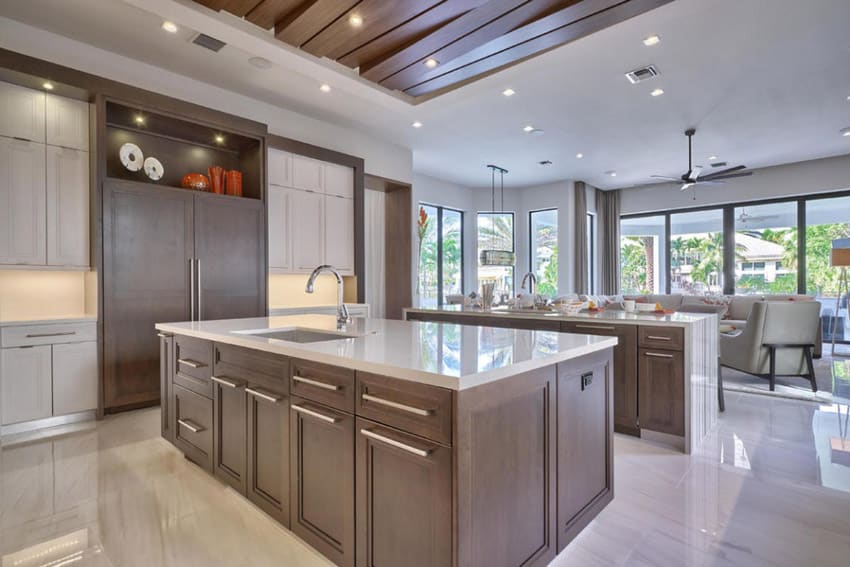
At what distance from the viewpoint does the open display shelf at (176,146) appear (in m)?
3.93

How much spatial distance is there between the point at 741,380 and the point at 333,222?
16.9 ft

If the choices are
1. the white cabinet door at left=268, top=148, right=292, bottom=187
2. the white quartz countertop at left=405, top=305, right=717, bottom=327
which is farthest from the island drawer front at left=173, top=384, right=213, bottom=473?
the white cabinet door at left=268, top=148, right=292, bottom=187

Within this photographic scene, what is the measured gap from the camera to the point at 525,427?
1.49 m

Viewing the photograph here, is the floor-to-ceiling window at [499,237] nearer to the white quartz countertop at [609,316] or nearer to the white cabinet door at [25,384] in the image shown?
the white quartz countertop at [609,316]

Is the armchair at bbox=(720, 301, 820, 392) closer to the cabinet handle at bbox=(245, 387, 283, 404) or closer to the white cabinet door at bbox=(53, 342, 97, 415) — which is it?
the cabinet handle at bbox=(245, 387, 283, 404)

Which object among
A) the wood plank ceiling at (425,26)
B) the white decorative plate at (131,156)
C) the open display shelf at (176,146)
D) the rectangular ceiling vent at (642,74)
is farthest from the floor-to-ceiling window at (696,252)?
the white decorative plate at (131,156)

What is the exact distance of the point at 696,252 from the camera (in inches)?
340

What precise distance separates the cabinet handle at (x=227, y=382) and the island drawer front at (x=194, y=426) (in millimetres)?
158

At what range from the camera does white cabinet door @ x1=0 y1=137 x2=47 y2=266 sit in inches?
128

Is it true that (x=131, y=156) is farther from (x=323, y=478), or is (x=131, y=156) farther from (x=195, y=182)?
(x=323, y=478)

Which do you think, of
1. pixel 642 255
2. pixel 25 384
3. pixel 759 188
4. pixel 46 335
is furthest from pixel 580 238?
pixel 25 384

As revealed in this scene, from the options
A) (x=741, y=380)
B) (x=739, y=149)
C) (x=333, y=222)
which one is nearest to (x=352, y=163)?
(x=333, y=222)

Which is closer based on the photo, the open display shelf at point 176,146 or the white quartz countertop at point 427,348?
the white quartz countertop at point 427,348

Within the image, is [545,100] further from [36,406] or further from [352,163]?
[36,406]
